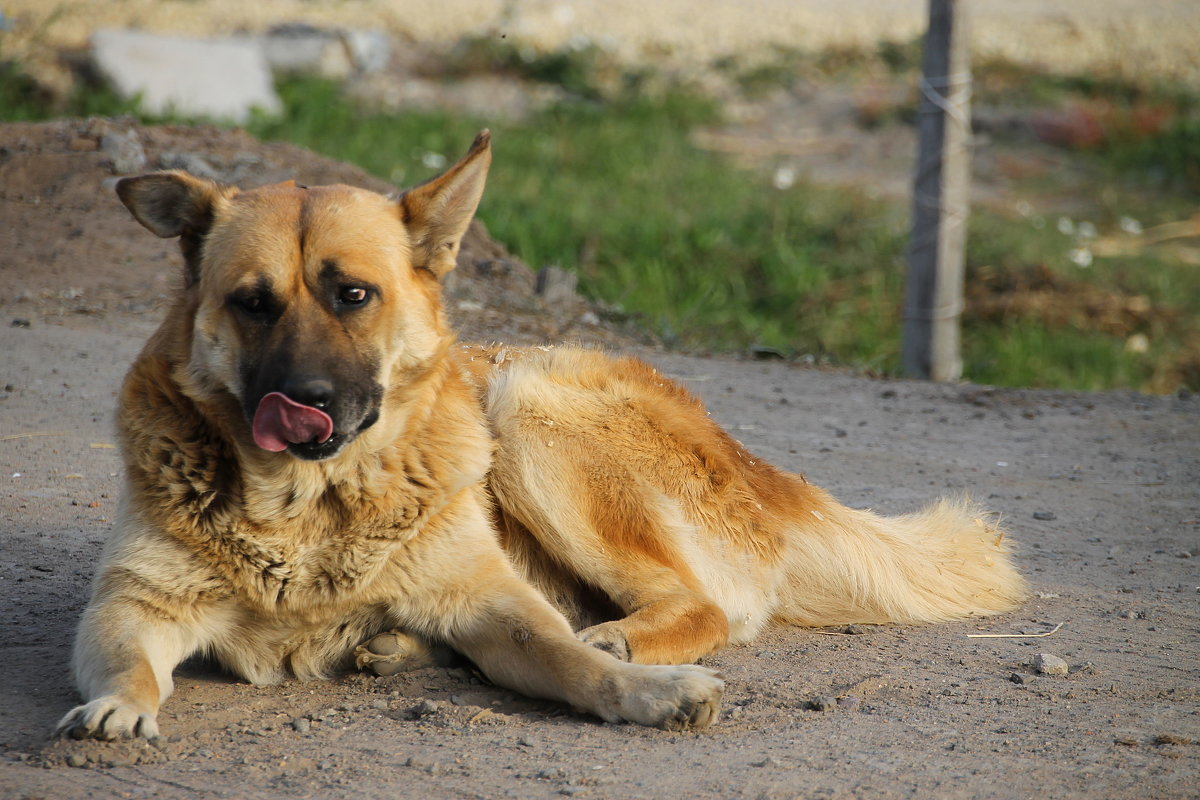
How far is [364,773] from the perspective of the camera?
2.63m

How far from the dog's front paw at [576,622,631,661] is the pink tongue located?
907 millimetres

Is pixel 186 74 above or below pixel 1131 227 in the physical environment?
above

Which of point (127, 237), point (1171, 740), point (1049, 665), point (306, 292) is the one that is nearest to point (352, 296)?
point (306, 292)

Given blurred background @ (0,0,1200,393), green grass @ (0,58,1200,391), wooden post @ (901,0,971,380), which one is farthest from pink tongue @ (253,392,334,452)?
wooden post @ (901,0,971,380)

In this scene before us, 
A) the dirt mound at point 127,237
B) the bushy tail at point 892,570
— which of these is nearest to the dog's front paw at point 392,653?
the bushy tail at point 892,570

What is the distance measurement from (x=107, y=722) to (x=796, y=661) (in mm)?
1852

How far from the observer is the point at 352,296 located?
3076 mm

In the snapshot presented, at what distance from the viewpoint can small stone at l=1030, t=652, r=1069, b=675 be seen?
3.40 meters

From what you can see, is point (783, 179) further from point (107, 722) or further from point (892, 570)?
point (107, 722)

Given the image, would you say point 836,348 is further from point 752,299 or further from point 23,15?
point 23,15

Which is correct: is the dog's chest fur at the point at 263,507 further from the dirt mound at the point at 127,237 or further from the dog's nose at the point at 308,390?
the dirt mound at the point at 127,237

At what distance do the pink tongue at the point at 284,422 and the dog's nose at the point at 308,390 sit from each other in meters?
0.02

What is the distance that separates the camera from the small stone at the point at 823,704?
3.07m

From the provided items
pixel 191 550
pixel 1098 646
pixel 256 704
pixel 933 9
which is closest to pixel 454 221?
pixel 191 550
